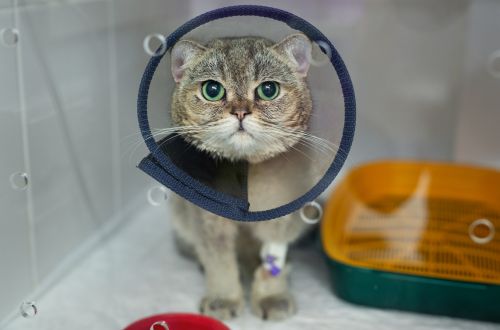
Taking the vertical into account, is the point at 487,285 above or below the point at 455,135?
below

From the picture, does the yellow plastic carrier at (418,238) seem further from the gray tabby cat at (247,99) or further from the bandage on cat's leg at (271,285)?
the gray tabby cat at (247,99)

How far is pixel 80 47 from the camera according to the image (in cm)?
130

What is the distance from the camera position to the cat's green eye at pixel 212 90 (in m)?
0.99

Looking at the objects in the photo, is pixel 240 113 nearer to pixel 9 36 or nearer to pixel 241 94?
pixel 241 94

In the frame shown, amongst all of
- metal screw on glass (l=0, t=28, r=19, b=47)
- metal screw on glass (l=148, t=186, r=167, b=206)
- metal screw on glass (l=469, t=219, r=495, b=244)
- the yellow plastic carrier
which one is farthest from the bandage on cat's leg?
metal screw on glass (l=0, t=28, r=19, b=47)

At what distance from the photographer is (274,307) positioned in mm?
1197

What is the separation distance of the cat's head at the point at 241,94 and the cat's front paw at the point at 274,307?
34cm

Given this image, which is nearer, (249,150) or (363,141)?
(249,150)

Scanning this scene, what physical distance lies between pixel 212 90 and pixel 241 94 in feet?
0.17

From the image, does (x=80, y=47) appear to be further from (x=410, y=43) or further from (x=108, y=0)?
(x=410, y=43)

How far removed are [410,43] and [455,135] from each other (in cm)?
29

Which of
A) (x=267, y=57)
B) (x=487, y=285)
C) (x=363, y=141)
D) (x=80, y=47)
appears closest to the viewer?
(x=267, y=57)

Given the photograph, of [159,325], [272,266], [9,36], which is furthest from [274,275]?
[9,36]

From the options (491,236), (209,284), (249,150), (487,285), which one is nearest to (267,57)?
(249,150)
